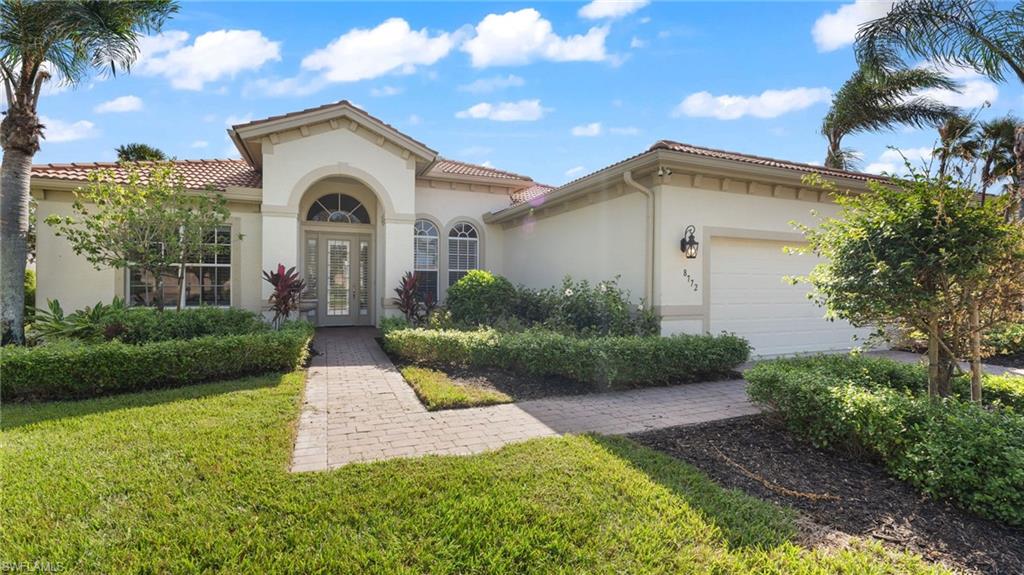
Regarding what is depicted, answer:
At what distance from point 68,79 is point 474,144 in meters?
9.12

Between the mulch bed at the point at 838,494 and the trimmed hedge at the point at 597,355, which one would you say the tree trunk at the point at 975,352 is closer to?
the mulch bed at the point at 838,494

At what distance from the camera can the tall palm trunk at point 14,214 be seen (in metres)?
7.61

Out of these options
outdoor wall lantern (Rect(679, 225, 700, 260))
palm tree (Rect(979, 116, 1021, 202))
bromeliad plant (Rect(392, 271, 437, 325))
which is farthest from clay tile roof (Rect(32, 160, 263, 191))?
palm tree (Rect(979, 116, 1021, 202))

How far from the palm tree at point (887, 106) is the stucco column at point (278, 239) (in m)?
16.8

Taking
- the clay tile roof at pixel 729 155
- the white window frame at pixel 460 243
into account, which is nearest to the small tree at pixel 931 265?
the clay tile roof at pixel 729 155

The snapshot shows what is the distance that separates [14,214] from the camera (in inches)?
303

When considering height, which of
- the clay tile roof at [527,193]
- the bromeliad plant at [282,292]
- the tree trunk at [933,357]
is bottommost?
the tree trunk at [933,357]

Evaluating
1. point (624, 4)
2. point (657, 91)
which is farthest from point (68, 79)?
point (657, 91)

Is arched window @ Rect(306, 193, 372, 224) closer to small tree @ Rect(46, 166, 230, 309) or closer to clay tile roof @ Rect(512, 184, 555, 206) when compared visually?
small tree @ Rect(46, 166, 230, 309)

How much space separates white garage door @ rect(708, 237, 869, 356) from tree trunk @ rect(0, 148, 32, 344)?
1254 centimetres

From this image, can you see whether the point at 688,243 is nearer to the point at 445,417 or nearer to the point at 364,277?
the point at 445,417

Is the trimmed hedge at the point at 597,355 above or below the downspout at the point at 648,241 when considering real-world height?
below

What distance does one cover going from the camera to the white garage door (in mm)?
8781

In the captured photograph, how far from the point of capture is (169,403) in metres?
5.51
